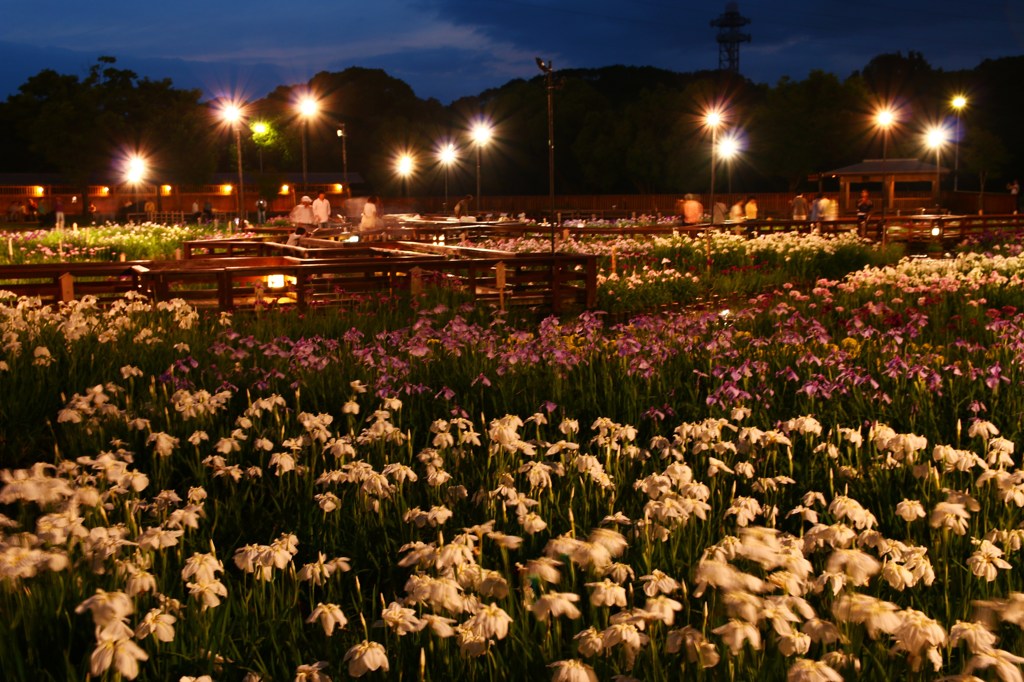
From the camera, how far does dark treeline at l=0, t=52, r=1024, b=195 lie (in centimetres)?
6731

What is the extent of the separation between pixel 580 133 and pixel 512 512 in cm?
7299

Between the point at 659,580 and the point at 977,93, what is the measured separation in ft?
280

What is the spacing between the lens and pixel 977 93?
79125mm

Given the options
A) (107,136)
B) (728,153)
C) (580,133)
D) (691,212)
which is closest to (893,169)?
(728,153)

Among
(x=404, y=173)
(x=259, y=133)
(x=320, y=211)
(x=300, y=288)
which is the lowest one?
(x=300, y=288)

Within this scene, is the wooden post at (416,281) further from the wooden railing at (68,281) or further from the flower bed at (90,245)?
the flower bed at (90,245)

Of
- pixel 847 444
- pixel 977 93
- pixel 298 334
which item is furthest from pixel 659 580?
pixel 977 93

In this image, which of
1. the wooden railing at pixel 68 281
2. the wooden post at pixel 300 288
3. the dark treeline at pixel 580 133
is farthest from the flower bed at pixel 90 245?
the dark treeline at pixel 580 133

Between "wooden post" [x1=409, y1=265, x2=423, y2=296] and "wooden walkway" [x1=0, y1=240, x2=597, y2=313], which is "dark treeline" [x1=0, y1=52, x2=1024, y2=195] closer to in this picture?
"wooden walkway" [x1=0, y1=240, x2=597, y2=313]

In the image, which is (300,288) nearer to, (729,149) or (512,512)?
(512,512)

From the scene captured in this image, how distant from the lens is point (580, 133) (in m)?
75.9

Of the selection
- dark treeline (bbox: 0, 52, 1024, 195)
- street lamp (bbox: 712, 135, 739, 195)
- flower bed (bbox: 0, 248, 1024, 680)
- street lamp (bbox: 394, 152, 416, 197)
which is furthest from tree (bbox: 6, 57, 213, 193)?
flower bed (bbox: 0, 248, 1024, 680)

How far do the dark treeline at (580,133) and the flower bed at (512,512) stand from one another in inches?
2367

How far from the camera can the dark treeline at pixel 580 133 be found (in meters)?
67.3
